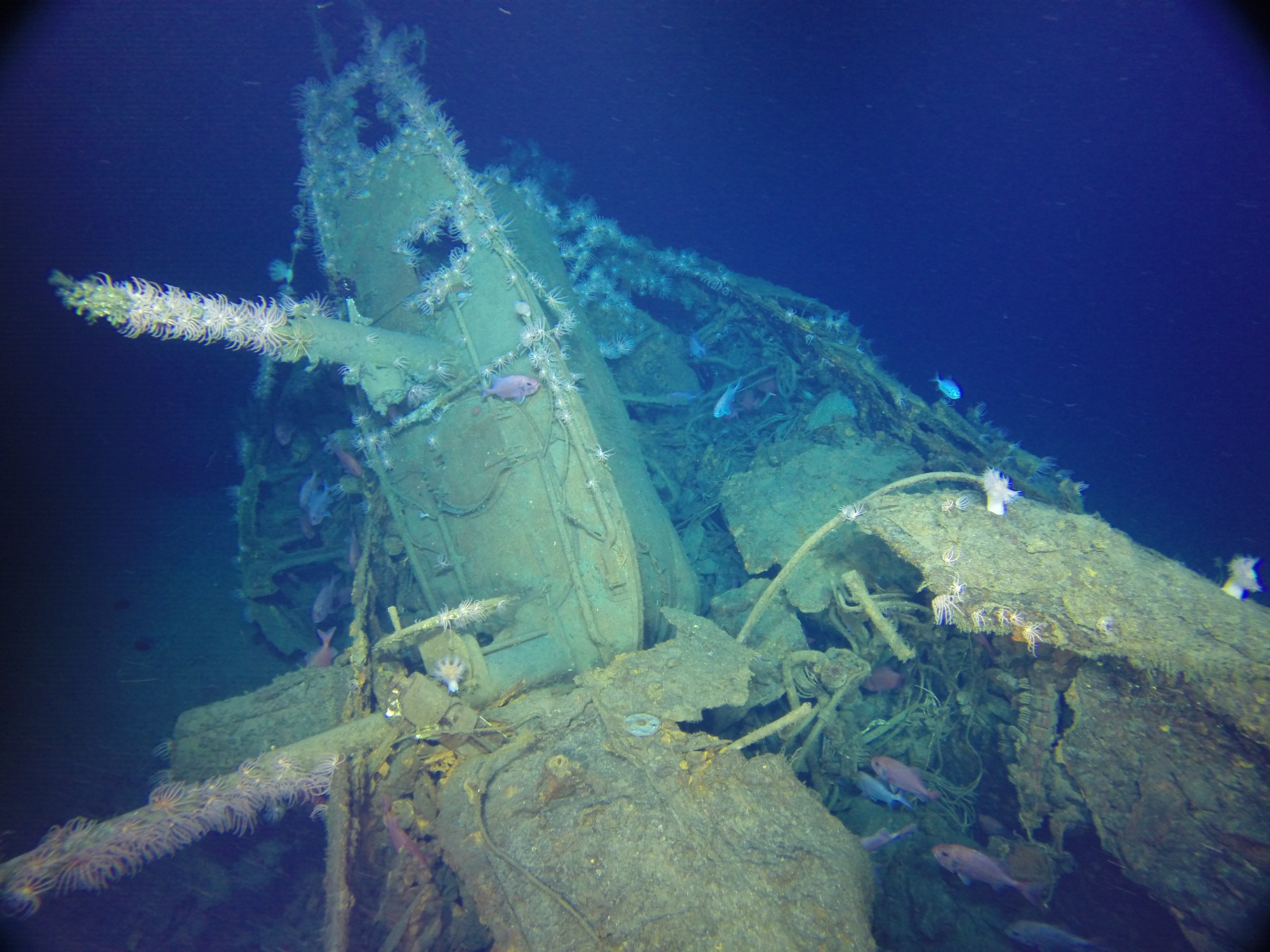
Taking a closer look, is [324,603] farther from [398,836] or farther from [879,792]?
[879,792]

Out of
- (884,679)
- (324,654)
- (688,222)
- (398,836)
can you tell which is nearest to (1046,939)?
(884,679)

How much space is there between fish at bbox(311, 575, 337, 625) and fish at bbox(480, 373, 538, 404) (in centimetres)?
386

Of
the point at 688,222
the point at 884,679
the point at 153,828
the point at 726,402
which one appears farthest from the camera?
the point at 688,222

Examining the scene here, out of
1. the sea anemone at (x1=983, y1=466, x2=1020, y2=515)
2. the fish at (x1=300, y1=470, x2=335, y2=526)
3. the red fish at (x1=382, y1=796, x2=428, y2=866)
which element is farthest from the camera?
the fish at (x1=300, y1=470, x2=335, y2=526)

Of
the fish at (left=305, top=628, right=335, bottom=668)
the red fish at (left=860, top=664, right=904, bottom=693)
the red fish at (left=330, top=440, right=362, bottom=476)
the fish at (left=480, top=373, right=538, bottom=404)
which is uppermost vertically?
the fish at (left=480, top=373, right=538, bottom=404)

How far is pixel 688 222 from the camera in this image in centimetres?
2688

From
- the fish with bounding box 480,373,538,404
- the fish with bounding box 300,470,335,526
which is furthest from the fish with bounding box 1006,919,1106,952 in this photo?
the fish with bounding box 300,470,335,526

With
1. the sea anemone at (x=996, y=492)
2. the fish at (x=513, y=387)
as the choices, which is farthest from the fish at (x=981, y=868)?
the fish at (x=513, y=387)

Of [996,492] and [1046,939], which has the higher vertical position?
[996,492]

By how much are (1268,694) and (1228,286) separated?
2242 inches

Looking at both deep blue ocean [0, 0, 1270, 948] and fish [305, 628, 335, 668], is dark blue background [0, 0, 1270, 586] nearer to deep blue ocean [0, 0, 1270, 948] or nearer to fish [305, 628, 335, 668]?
deep blue ocean [0, 0, 1270, 948]

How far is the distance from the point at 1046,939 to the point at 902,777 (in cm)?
125

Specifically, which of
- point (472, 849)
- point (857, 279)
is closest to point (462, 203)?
point (472, 849)

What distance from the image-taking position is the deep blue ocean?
25.3 feet
